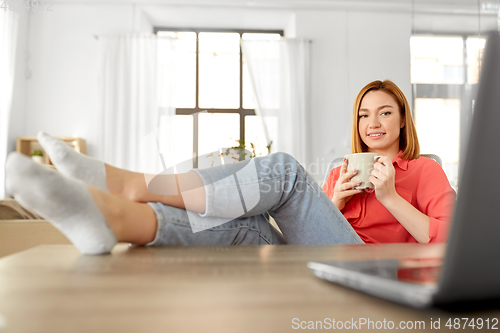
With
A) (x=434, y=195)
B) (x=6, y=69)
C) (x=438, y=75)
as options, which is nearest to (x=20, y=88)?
(x=6, y=69)

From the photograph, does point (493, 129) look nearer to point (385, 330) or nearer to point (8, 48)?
point (385, 330)

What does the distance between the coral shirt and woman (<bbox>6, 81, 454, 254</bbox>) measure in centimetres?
7

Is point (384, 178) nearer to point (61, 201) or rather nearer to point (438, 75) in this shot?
point (61, 201)

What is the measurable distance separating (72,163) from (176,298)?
505mm

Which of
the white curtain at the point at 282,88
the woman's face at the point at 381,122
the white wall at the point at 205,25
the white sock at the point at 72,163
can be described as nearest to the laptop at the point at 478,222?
the white sock at the point at 72,163

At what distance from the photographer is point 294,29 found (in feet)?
14.5

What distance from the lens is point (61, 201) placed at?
513 mm

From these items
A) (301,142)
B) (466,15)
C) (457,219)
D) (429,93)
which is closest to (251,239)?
(457,219)

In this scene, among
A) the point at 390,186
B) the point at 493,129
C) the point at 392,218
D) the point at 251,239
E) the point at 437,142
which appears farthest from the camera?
the point at 437,142

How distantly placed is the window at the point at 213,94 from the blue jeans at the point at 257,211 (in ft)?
11.9

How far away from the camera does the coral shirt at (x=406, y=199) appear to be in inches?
43.6

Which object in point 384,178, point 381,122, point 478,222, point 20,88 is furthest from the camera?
point 20,88

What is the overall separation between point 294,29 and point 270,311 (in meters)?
4.54

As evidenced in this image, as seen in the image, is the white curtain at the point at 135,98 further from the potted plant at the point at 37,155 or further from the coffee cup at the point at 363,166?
the coffee cup at the point at 363,166
